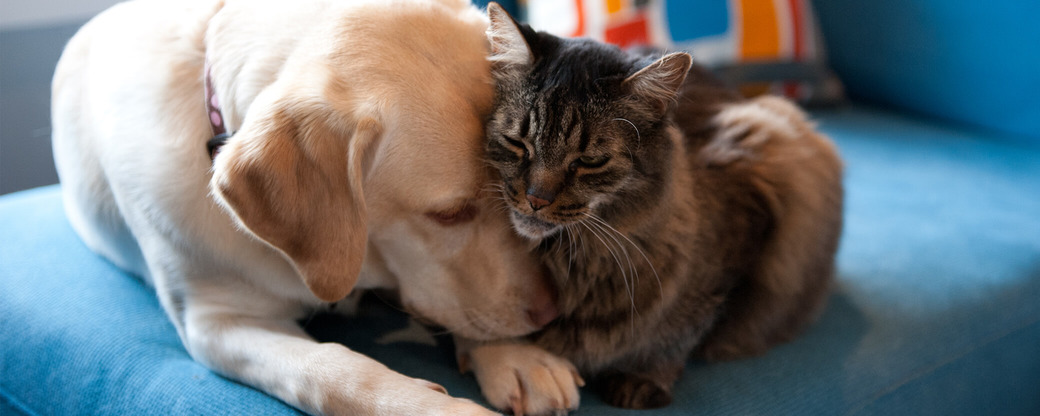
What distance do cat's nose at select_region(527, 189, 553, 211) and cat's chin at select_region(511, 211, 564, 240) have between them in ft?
0.12

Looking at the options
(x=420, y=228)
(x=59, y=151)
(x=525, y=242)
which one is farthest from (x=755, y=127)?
(x=59, y=151)

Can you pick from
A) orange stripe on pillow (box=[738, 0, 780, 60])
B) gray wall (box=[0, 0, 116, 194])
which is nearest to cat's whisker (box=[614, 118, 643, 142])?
orange stripe on pillow (box=[738, 0, 780, 60])

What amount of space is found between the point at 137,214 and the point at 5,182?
1.21m

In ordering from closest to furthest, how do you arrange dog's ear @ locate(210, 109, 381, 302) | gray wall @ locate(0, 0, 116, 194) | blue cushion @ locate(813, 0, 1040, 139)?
dog's ear @ locate(210, 109, 381, 302), gray wall @ locate(0, 0, 116, 194), blue cushion @ locate(813, 0, 1040, 139)

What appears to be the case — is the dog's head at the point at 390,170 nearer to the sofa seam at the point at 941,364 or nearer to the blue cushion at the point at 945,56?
the sofa seam at the point at 941,364

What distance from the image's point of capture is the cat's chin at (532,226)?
1.02 metres

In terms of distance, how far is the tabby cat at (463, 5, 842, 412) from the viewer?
3.25 feet

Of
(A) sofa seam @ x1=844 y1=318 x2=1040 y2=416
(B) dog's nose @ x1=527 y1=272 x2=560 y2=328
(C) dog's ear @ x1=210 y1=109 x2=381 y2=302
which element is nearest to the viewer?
(C) dog's ear @ x1=210 y1=109 x2=381 y2=302

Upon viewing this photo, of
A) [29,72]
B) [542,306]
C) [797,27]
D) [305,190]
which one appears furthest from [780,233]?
[29,72]

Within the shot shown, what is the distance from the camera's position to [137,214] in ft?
3.75

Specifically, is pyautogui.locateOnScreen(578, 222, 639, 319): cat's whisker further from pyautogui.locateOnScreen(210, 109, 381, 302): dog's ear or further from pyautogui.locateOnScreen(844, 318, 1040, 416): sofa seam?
pyautogui.locateOnScreen(844, 318, 1040, 416): sofa seam

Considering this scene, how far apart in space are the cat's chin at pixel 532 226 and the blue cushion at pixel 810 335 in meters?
0.27

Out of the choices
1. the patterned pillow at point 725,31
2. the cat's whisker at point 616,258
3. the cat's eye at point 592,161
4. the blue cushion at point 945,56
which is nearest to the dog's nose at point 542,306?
the cat's whisker at point 616,258

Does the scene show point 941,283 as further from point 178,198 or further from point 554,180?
point 178,198
